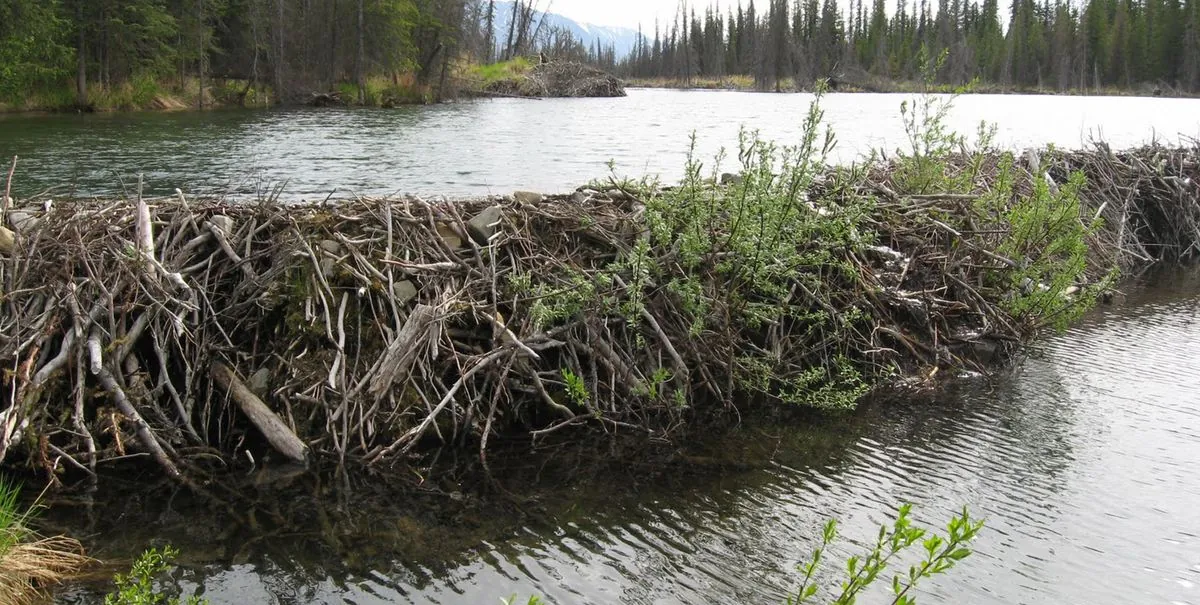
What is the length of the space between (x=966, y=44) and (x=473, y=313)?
122m

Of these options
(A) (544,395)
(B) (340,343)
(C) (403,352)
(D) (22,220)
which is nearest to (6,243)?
(D) (22,220)

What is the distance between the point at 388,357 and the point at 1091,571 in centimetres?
508

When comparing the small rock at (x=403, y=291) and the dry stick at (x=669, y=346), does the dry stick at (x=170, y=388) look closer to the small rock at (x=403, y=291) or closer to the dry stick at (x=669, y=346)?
the small rock at (x=403, y=291)

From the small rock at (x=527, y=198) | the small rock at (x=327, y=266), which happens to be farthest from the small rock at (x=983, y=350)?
the small rock at (x=327, y=266)

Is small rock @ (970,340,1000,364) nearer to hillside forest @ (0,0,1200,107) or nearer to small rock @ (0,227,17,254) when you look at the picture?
hillside forest @ (0,0,1200,107)

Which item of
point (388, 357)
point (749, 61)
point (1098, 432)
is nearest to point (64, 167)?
point (388, 357)

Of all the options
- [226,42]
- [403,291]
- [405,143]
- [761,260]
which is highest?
[226,42]

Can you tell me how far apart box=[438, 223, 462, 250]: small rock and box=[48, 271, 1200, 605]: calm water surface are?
2.16 meters

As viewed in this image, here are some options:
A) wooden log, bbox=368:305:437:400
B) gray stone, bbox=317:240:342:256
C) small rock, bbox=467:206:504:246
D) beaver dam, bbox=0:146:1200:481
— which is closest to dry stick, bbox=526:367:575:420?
beaver dam, bbox=0:146:1200:481

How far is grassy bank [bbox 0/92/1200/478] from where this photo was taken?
688cm

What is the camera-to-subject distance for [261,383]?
7152mm

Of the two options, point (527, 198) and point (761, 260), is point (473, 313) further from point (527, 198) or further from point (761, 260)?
point (761, 260)

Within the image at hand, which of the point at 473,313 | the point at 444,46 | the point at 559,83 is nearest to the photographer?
the point at 473,313

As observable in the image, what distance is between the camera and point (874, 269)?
9.55 meters
